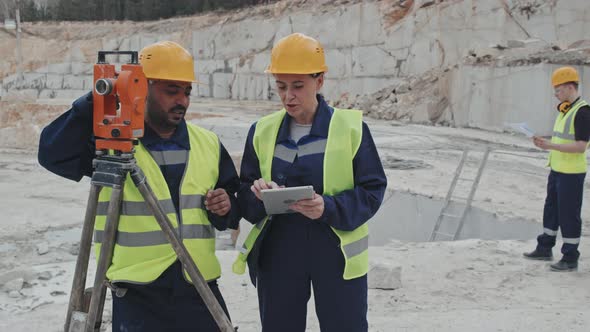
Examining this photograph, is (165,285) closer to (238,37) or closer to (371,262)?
(371,262)

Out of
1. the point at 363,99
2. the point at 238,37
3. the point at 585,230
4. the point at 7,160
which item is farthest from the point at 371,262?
the point at 238,37

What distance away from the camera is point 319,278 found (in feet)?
7.60

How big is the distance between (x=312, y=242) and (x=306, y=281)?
17 cm

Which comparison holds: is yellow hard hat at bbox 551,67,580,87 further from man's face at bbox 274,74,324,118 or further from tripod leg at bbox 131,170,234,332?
tripod leg at bbox 131,170,234,332

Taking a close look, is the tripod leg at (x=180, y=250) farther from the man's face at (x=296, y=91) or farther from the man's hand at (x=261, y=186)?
the man's face at (x=296, y=91)

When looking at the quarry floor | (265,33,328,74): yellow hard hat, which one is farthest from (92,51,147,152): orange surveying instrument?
the quarry floor

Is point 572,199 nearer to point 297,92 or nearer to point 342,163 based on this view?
point 342,163

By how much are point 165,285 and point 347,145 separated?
0.89m

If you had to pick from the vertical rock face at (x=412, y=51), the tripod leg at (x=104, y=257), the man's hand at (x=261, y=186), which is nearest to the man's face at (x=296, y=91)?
the man's hand at (x=261, y=186)

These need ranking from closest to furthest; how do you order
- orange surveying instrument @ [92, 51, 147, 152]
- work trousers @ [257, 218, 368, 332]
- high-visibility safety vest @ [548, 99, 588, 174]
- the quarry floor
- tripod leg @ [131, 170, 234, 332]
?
orange surveying instrument @ [92, 51, 147, 152] < tripod leg @ [131, 170, 234, 332] < work trousers @ [257, 218, 368, 332] < the quarry floor < high-visibility safety vest @ [548, 99, 588, 174]

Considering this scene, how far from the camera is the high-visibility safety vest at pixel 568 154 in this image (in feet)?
16.3

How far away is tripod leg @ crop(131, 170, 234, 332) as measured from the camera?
1.91 metres

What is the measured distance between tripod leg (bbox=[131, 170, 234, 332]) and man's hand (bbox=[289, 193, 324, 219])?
0.41 meters

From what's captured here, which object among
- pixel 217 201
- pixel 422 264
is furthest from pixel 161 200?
pixel 422 264
